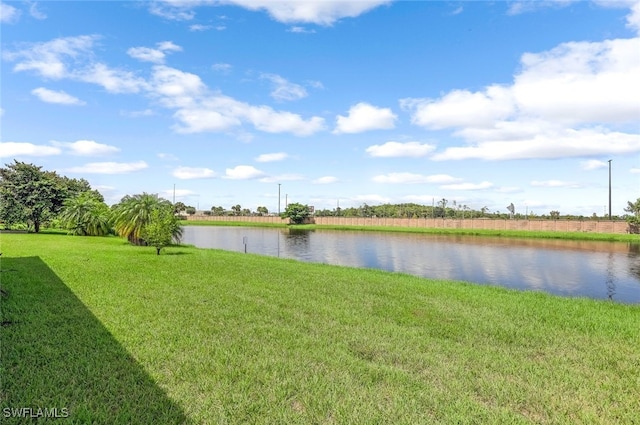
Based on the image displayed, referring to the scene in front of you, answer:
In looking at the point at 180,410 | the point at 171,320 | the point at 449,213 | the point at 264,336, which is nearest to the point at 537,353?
the point at 264,336

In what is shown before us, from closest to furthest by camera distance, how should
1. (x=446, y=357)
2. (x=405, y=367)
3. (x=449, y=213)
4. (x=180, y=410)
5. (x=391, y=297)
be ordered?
1. (x=180, y=410)
2. (x=405, y=367)
3. (x=446, y=357)
4. (x=391, y=297)
5. (x=449, y=213)

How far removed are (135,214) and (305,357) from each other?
20042 mm

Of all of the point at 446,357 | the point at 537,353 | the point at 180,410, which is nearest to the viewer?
the point at 180,410

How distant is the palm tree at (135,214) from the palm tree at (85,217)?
8.01 meters

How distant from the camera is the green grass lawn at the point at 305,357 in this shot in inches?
147

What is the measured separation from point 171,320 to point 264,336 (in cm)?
182

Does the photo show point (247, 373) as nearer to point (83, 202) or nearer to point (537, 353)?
point (537, 353)

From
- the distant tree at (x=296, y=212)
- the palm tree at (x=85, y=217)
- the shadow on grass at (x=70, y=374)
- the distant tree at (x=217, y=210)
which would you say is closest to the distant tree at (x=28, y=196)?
the palm tree at (x=85, y=217)

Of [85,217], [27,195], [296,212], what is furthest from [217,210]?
[85,217]

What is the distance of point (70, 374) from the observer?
426cm

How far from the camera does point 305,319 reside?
684 centimetres

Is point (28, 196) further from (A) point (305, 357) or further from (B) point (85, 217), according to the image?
(A) point (305, 357)

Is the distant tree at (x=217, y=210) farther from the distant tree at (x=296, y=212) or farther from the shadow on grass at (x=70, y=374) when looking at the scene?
the shadow on grass at (x=70, y=374)

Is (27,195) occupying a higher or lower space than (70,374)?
higher
